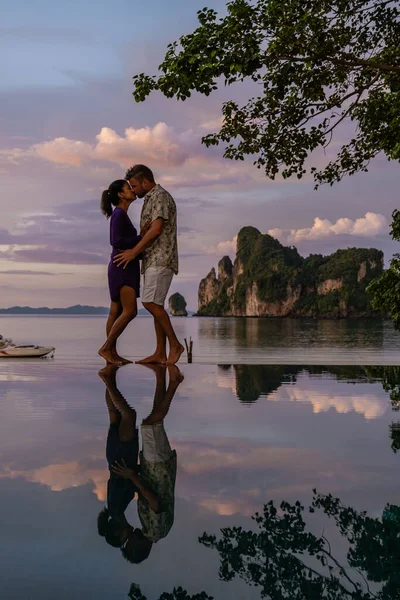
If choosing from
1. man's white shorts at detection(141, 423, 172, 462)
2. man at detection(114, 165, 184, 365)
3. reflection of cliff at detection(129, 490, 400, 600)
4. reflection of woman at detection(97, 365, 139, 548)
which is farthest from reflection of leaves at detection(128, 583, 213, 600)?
man at detection(114, 165, 184, 365)

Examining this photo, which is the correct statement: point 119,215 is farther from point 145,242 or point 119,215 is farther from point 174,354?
point 174,354

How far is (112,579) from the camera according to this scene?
1540mm

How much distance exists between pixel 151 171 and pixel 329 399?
3506mm

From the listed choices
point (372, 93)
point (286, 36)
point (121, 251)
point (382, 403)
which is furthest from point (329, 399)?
point (372, 93)

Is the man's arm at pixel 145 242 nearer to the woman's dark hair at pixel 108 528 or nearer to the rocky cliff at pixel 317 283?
the woman's dark hair at pixel 108 528

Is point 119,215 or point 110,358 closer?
point 119,215

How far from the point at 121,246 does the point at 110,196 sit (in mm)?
587

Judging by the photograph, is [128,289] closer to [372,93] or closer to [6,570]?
[6,570]

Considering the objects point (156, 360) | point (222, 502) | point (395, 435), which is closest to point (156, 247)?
point (156, 360)

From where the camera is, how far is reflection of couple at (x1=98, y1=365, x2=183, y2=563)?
5.93 feet

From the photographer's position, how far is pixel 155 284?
22.2 feet

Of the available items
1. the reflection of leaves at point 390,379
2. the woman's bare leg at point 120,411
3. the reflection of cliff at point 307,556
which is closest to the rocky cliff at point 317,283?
the reflection of leaves at point 390,379

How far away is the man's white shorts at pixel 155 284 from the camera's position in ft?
22.2

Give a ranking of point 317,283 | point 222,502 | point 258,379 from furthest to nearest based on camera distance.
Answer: point 317,283 → point 258,379 → point 222,502
